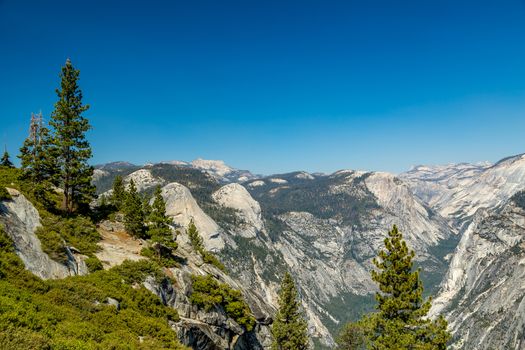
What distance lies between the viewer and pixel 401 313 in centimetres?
3278

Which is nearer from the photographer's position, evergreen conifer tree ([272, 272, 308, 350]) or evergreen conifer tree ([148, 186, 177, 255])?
evergreen conifer tree ([148, 186, 177, 255])

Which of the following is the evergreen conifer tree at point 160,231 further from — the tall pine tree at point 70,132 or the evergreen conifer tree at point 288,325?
the evergreen conifer tree at point 288,325

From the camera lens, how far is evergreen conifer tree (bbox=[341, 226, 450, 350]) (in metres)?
31.3

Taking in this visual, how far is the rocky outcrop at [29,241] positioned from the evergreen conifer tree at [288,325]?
3484 centimetres

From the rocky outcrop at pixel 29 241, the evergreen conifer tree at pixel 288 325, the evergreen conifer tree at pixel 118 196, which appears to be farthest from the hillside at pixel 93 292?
the evergreen conifer tree at pixel 118 196

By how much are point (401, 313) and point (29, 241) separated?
3220 cm

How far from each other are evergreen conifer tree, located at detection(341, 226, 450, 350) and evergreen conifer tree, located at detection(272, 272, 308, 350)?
2593cm

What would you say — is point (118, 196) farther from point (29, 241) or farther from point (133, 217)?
point (29, 241)

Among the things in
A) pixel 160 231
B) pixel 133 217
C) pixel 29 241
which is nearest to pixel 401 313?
pixel 160 231

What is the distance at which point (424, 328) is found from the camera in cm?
3216

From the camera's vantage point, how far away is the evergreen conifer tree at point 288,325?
58.3 m

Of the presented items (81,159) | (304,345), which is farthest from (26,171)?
(304,345)

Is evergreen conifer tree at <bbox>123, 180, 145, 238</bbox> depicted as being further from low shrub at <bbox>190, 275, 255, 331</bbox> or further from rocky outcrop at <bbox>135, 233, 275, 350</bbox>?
low shrub at <bbox>190, 275, 255, 331</bbox>

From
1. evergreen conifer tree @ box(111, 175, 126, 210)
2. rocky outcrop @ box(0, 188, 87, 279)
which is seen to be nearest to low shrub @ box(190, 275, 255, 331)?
rocky outcrop @ box(0, 188, 87, 279)
